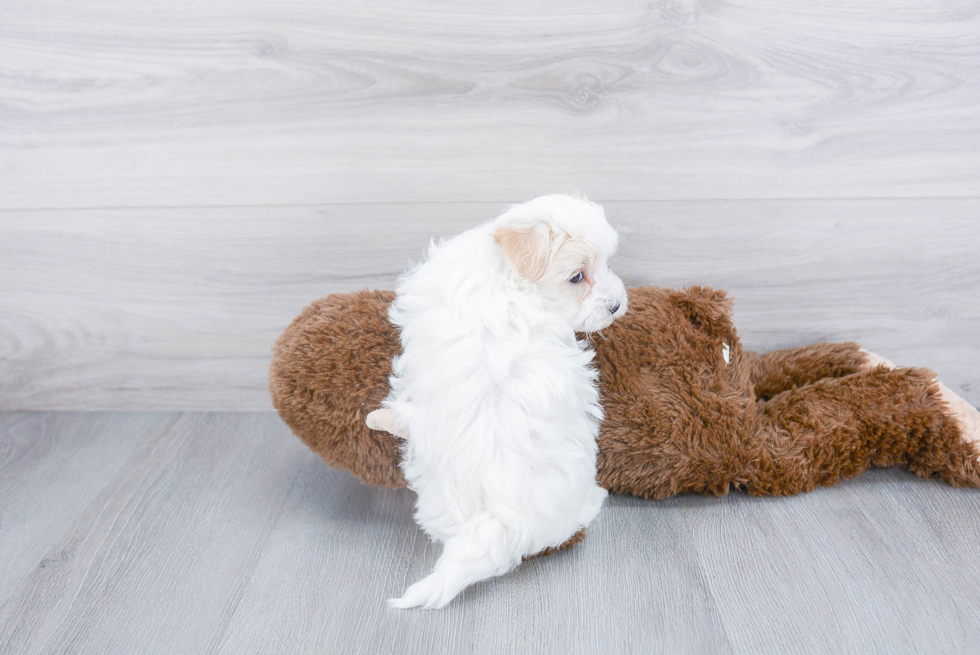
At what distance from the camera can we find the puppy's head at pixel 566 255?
860 mm

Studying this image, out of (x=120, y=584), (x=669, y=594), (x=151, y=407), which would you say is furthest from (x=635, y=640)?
(x=151, y=407)

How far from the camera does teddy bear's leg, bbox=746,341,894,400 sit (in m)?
1.23

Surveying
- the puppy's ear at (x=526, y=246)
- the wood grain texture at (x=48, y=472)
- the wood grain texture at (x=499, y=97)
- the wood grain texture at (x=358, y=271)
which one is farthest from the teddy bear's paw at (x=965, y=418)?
the wood grain texture at (x=48, y=472)

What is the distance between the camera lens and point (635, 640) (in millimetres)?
842

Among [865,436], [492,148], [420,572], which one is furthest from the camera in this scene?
[492,148]

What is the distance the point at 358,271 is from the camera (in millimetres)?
1306

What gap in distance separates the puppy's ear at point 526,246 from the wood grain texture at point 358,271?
0.39 meters

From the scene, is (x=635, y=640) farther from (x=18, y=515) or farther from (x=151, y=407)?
(x=151, y=407)

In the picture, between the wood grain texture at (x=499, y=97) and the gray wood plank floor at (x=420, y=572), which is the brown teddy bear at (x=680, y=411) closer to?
the gray wood plank floor at (x=420, y=572)

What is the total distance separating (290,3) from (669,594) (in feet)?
3.64

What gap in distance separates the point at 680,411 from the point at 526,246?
40 cm

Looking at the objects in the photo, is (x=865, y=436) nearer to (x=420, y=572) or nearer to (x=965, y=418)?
(x=965, y=418)

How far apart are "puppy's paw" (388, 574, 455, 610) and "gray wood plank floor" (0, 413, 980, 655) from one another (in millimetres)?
18

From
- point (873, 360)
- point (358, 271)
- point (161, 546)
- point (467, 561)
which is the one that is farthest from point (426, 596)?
point (873, 360)
